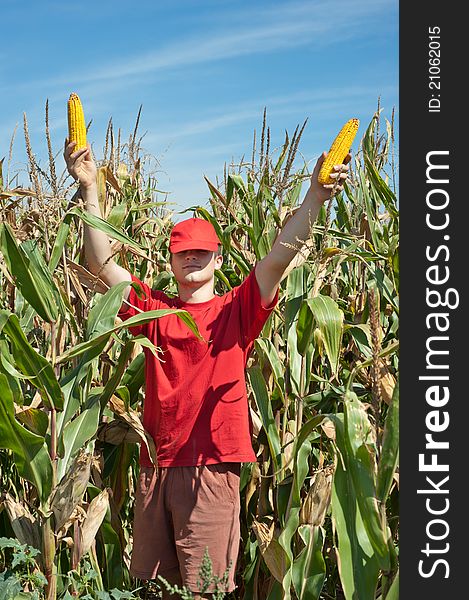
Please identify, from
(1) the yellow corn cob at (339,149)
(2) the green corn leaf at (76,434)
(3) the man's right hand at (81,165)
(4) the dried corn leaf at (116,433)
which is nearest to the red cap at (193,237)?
(3) the man's right hand at (81,165)

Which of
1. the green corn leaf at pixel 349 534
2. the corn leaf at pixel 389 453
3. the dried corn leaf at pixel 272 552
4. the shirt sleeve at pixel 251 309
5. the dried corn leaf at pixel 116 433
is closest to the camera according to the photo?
the corn leaf at pixel 389 453

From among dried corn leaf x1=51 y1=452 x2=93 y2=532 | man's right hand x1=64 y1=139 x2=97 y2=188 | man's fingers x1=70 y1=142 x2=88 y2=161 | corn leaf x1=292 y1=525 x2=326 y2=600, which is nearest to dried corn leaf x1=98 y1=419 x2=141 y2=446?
dried corn leaf x1=51 y1=452 x2=93 y2=532

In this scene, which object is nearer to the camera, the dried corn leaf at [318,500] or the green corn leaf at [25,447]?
the green corn leaf at [25,447]

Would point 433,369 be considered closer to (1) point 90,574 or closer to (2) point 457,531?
(2) point 457,531

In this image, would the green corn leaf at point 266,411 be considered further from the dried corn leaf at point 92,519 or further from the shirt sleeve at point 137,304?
the dried corn leaf at point 92,519

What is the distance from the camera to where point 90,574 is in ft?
11.1

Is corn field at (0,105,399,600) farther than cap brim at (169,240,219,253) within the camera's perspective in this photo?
No

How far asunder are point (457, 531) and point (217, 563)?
1240 mm

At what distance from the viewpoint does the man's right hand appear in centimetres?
342

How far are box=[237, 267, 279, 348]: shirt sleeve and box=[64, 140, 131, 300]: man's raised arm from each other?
0.51 metres

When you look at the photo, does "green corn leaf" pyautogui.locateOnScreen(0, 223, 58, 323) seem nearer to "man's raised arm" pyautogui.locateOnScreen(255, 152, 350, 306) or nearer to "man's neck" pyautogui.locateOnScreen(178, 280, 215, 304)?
"man's neck" pyautogui.locateOnScreen(178, 280, 215, 304)

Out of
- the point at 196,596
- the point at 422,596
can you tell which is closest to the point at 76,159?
the point at 196,596

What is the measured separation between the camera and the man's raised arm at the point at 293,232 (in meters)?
3.17

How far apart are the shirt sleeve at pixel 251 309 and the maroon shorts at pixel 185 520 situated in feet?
1.86
